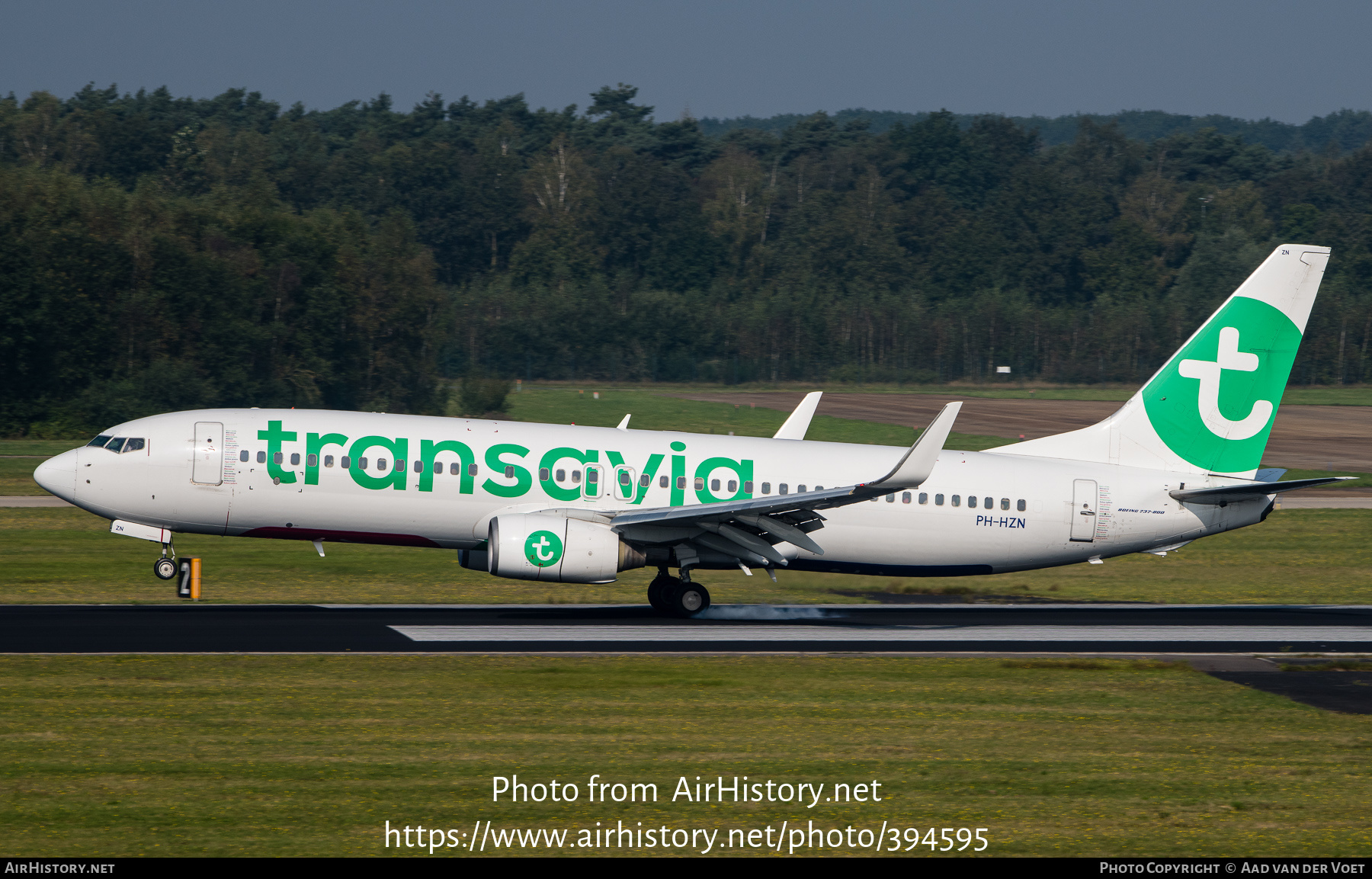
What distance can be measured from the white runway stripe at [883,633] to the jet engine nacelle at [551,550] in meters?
1.09

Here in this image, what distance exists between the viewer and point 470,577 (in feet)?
120

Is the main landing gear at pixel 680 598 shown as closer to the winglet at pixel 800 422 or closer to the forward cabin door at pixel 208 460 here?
the winglet at pixel 800 422

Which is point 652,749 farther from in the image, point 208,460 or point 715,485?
point 208,460

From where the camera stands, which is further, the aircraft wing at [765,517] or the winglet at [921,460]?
the aircraft wing at [765,517]

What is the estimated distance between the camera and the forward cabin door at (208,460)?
28.8m

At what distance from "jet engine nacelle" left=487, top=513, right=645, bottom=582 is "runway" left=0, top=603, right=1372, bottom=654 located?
1095 millimetres

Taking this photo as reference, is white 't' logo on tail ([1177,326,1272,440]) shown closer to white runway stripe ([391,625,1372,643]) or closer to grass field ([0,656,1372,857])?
white runway stripe ([391,625,1372,643])

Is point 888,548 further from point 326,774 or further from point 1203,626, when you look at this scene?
point 326,774

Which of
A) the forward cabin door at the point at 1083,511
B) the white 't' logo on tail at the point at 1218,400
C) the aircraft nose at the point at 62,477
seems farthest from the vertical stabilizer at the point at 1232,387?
the aircraft nose at the point at 62,477

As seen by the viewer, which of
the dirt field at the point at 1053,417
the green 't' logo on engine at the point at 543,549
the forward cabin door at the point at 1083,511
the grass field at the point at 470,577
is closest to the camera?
the green 't' logo on engine at the point at 543,549

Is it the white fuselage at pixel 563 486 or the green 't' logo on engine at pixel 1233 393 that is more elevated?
the green 't' logo on engine at pixel 1233 393

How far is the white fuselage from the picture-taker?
28812mm

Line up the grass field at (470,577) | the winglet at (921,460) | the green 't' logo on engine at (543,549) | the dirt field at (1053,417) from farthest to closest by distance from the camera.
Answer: the dirt field at (1053,417) → the grass field at (470,577) → the green 't' logo on engine at (543,549) → the winglet at (921,460)

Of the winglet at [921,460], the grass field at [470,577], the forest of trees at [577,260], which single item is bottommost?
the grass field at [470,577]
